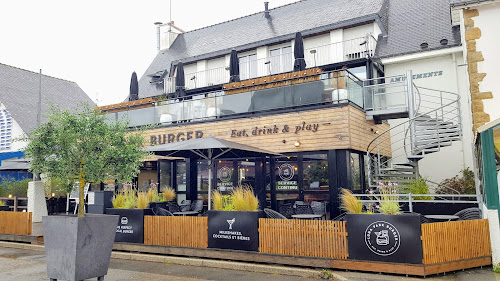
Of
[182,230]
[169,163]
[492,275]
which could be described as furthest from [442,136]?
[169,163]

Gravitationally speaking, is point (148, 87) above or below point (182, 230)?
above

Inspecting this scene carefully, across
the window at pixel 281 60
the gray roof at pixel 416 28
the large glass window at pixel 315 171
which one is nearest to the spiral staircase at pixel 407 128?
the large glass window at pixel 315 171

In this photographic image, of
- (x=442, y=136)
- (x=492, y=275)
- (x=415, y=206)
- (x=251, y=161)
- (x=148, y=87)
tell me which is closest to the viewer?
(x=492, y=275)

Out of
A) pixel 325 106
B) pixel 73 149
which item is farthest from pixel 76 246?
pixel 325 106

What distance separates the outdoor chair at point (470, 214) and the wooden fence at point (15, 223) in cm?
1033

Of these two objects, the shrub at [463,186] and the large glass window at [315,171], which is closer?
the shrub at [463,186]

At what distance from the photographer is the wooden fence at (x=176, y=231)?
321 inches

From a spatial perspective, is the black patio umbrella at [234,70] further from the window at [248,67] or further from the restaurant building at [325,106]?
the window at [248,67]

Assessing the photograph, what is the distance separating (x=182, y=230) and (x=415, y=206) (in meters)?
5.39

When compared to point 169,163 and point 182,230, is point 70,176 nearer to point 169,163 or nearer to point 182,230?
point 182,230

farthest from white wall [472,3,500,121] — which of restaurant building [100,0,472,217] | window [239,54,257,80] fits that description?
window [239,54,257,80]

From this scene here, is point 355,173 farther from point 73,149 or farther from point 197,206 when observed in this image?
point 73,149

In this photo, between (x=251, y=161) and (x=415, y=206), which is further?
(x=251, y=161)

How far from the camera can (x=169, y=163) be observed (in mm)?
15508
